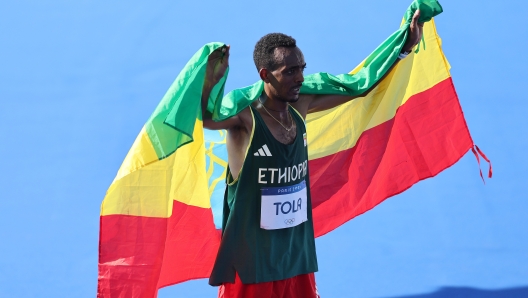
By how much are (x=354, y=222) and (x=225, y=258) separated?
1.95 meters

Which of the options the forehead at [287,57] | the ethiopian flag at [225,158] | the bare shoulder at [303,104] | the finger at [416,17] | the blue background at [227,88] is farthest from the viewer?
the blue background at [227,88]

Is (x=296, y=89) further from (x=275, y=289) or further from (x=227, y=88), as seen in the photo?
(x=227, y=88)

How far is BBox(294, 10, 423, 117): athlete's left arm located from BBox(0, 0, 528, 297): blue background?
120 cm

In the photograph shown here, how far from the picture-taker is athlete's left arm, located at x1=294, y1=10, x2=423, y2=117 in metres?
3.58

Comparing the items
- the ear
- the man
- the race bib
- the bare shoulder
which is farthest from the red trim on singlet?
the ear

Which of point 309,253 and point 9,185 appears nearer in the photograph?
point 309,253

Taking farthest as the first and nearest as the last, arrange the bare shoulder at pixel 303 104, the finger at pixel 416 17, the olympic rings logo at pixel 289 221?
the finger at pixel 416 17
the bare shoulder at pixel 303 104
the olympic rings logo at pixel 289 221

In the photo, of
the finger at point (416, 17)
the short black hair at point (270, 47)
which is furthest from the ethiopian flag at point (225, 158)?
the short black hair at point (270, 47)

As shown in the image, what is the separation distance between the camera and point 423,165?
4.11 meters

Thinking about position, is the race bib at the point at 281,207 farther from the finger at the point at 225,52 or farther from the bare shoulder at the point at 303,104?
the finger at the point at 225,52

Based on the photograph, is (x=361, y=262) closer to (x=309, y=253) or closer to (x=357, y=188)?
(x=357, y=188)

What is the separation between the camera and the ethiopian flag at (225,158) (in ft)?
9.76

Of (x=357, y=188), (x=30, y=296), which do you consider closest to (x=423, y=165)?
(x=357, y=188)

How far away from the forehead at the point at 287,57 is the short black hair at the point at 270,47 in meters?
0.02
